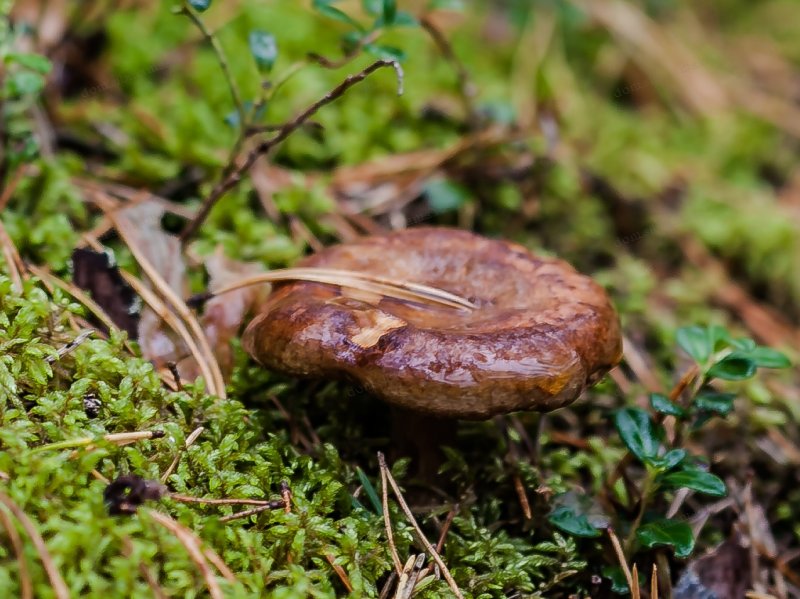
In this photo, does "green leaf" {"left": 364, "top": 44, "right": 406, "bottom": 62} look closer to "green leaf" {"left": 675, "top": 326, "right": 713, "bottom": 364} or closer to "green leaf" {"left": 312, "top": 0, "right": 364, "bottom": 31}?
"green leaf" {"left": 312, "top": 0, "right": 364, "bottom": 31}

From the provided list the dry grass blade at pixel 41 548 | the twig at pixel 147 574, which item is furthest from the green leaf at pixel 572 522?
the dry grass blade at pixel 41 548

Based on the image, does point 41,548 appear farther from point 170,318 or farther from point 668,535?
point 668,535

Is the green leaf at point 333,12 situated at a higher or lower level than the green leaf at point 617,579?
higher

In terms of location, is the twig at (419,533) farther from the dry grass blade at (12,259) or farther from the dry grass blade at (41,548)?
the dry grass blade at (12,259)

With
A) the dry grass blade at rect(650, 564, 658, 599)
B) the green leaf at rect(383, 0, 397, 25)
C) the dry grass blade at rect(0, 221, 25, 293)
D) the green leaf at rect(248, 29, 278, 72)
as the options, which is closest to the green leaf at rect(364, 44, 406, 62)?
the green leaf at rect(383, 0, 397, 25)

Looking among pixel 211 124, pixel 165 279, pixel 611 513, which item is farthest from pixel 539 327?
pixel 211 124

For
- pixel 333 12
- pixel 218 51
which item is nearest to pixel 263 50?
pixel 218 51

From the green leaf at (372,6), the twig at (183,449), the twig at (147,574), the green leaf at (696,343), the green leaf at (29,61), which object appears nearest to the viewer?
the twig at (147,574)

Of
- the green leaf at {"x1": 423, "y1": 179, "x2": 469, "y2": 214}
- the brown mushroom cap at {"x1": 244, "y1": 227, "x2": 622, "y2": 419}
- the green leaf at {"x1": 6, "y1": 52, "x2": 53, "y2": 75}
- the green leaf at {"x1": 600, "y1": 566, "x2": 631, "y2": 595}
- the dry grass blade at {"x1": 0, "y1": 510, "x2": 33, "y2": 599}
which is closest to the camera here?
the dry grass blade at {"x1": 0, "y1": 510, "x2": 33, "y2": 599}
